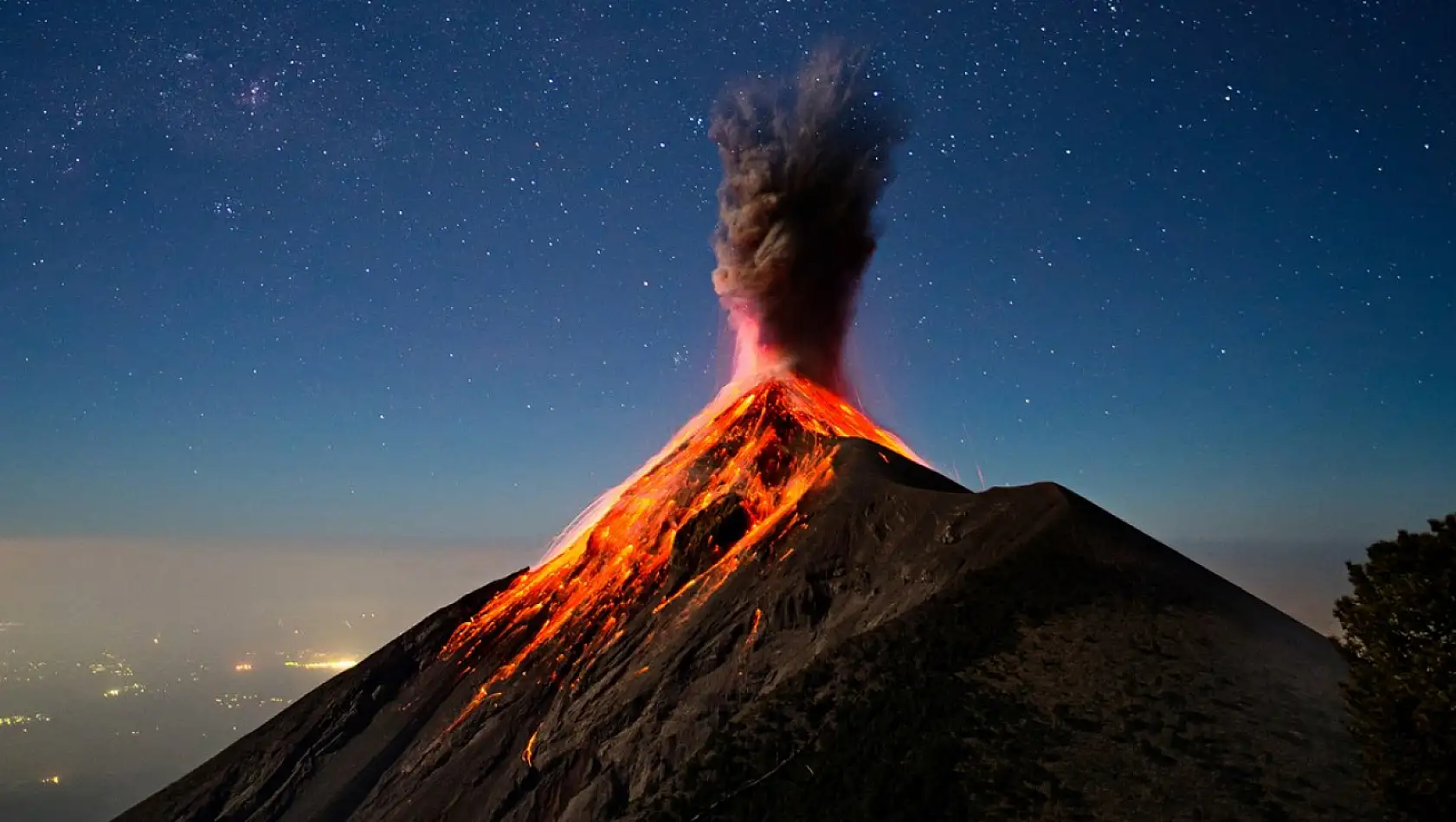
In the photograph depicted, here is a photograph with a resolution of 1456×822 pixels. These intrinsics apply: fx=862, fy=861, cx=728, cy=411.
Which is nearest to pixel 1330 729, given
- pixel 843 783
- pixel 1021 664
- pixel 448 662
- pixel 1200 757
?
pixel 1200 757

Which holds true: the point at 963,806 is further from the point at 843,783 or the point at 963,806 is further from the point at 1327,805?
the point at 1327,805

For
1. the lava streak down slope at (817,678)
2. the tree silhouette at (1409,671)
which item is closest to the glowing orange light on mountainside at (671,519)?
the lava streak down slope at (817,678)

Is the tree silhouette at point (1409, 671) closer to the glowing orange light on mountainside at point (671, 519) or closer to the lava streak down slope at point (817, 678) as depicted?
the lava streak down slope at point (817, 678)

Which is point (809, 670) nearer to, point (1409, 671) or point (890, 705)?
point (890, 705)

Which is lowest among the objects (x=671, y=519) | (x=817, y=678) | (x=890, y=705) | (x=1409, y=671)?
(x=1409, y=671)

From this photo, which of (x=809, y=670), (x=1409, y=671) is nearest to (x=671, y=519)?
(x=809, y=670)

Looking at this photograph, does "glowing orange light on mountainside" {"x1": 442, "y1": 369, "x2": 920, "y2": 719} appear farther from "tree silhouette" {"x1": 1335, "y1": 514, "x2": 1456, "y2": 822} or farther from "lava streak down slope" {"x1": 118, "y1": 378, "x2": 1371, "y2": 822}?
"tree silhouette" {"x1": 1335, "y1": 514, "x2": 1456, "y2": 822}

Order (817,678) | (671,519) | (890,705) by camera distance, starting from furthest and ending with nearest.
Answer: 1. (671,519)
2. (817,678)
3. (890,705)
